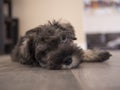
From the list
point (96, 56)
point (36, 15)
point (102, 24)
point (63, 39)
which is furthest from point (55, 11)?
point (102, 24)

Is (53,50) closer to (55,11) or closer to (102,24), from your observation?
(55,11)

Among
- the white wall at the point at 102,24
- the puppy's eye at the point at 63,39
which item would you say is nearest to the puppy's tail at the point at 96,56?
the puppy's eye at the point at 63,39

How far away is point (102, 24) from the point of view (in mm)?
6414

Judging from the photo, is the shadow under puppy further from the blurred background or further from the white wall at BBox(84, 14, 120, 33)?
the white wall at BBox(84, 14, 120, 33)

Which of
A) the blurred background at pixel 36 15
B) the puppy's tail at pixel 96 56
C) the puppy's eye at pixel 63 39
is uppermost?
the blurred background at pixel 36 15

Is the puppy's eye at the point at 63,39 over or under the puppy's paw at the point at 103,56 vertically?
over

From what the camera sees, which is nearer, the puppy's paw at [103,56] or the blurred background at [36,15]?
the puppy's paw at [103,56]

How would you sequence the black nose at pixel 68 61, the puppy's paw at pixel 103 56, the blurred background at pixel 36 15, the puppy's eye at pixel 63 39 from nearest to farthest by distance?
the black nose at pixel 68 61 → the puppy's eye at pixel 63 39 → the puppy's paw at pixel 103 56 → the blurred background at pixel 36 15

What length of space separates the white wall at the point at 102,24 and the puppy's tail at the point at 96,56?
16.1 feet

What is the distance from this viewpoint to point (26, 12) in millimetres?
3281

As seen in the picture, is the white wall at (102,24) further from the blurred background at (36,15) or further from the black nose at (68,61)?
the black nose at (68,61)

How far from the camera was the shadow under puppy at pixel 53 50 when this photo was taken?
116cm

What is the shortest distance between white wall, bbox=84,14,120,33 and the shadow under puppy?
197 inches

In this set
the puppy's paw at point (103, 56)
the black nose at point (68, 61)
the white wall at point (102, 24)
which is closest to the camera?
the black nose at point (68, 61)
